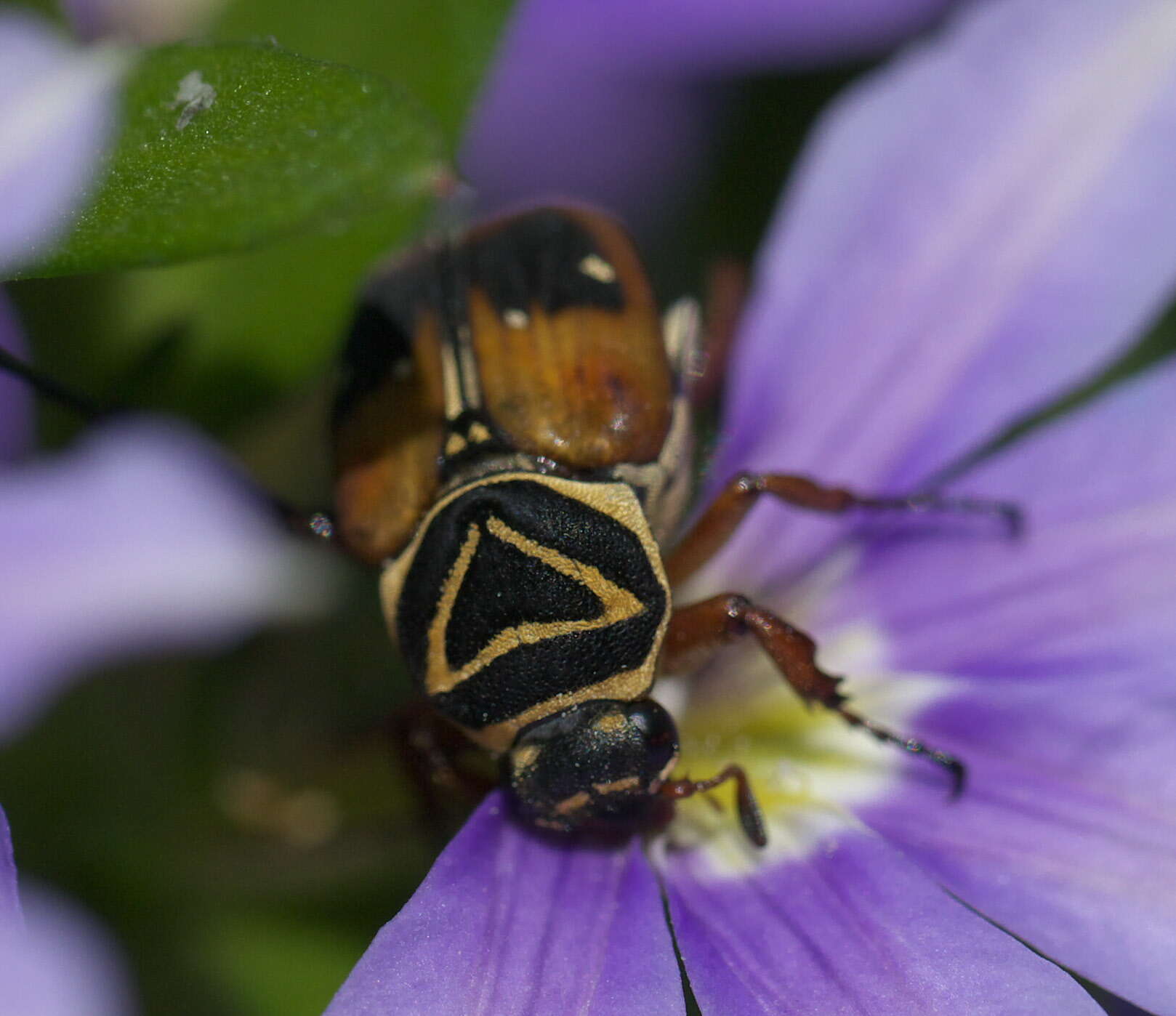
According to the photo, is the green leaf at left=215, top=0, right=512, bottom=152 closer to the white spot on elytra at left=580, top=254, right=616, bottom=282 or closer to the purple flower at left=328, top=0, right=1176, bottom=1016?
the white spot on elytra at left=580, top=254, right=616, bottom=282

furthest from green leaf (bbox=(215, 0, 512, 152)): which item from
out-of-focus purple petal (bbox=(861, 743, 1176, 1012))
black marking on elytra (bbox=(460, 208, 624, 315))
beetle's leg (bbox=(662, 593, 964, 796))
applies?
out-of-focus purple petal (bbox=(861, 743, 1176, 1012))

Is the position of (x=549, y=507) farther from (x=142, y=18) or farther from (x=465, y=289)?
(x=142, y=18)

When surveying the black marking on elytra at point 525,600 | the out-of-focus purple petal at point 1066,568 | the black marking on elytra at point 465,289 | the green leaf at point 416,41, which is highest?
the green leaf at point 416,41

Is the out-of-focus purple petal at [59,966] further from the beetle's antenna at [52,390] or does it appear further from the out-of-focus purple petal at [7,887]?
the beetle's antenna at [52,390]

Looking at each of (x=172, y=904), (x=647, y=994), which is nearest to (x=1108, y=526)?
(x=647, y=994)

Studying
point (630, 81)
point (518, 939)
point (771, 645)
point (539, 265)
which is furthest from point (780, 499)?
point (630, 81)

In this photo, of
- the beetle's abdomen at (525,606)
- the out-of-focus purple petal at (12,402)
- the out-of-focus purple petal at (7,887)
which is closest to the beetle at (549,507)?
the beetle's abdomen at (525,606)

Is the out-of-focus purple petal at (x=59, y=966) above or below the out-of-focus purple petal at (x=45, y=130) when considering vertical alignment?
below

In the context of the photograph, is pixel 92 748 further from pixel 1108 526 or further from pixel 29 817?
pixel 1108 526
